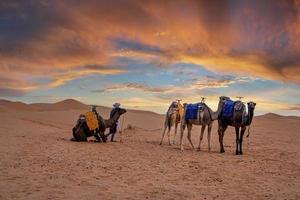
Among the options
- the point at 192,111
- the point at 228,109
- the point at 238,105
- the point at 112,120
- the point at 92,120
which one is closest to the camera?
the point at 238,105

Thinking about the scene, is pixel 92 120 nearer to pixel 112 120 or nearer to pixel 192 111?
pixel 112 120

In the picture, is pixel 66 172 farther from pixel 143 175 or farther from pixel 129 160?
pixel 129 160

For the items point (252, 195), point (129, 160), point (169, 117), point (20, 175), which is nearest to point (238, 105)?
point (169, 117)

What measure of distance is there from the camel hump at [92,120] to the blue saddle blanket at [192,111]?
4.56 metres

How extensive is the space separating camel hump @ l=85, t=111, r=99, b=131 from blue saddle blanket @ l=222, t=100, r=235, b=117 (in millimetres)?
6369

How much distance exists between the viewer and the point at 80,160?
1498 centimetres

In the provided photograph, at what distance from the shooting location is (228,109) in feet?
63.9

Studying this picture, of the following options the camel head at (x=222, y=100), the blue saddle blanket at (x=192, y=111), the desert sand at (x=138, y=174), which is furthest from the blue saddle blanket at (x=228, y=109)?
the desert sand at (x=138, y=174)

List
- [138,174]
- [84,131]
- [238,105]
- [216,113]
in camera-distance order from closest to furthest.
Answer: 1. [138,174]
2. [238,105]
3. [216,113]
4. [84,131]

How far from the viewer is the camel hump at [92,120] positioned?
73.0ft

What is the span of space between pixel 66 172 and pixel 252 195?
5.06m

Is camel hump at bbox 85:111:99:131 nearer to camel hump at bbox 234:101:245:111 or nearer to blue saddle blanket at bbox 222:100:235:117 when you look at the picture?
blue saddle blanket at bbox 222:100:235:117

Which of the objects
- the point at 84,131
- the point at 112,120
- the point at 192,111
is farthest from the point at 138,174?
the point at 112,120

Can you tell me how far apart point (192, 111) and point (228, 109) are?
1.83 meters
